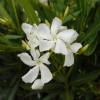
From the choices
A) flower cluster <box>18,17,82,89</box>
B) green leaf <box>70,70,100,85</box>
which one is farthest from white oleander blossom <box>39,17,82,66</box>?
green leaf <box>70,70,100,85</box>

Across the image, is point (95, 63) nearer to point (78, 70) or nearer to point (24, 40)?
point (78, 70)

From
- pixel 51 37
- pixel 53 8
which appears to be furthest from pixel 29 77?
pixel 53 8

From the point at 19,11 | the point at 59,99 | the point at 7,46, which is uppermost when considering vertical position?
the point at 19,11

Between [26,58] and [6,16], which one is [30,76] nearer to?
[26,58]

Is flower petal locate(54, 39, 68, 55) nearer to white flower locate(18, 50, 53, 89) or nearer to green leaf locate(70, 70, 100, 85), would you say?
white flower locate(18, 50, 53, 89)

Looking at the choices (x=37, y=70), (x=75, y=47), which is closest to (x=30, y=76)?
(x=37, y=70)
